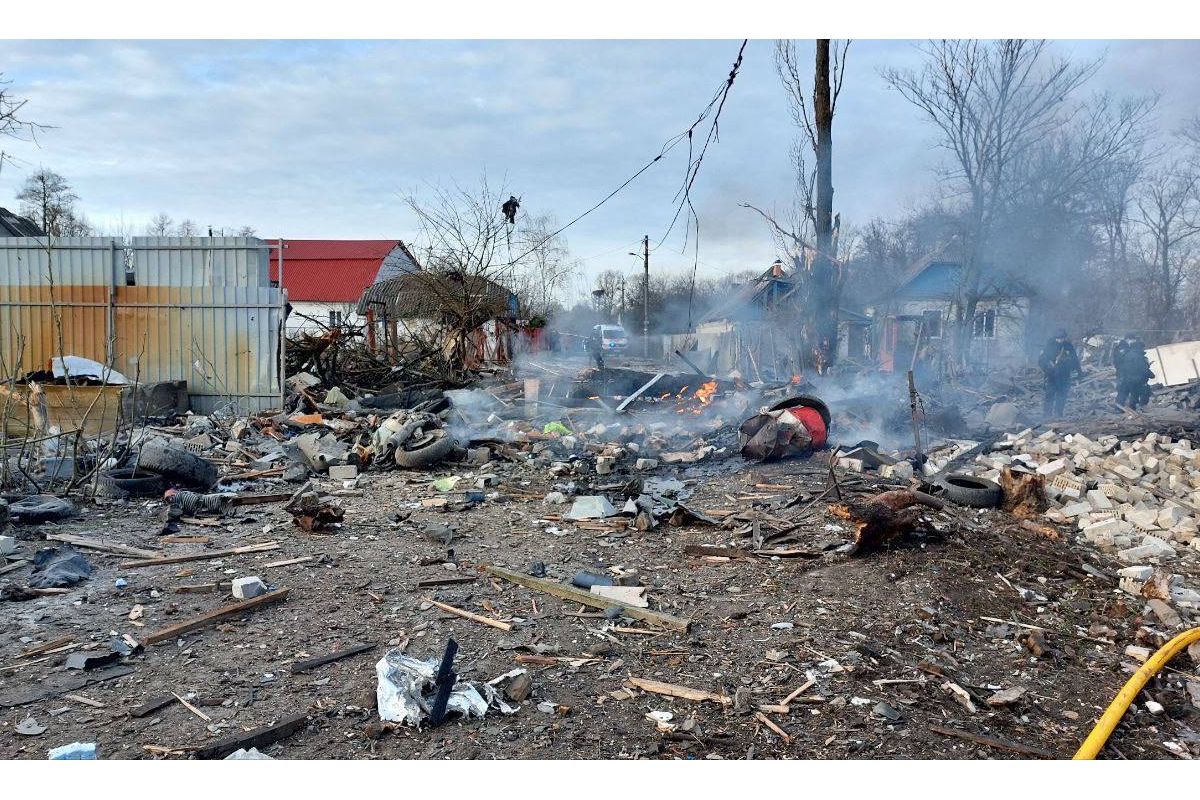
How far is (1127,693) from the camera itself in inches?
141

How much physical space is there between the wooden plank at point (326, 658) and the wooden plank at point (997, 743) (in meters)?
3.11

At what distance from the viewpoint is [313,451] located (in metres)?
10.0

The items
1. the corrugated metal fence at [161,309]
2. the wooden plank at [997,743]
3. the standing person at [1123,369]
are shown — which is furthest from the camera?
the standing person at [1123,369]

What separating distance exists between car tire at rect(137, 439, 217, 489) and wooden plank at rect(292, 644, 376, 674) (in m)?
4.99

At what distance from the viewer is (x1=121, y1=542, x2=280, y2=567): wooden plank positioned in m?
5.72

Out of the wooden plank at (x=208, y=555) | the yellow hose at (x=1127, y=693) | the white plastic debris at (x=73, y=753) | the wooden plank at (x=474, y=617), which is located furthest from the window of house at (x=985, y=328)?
the white plastic debris at (x=73, y=753)

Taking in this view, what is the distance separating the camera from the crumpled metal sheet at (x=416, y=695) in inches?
132

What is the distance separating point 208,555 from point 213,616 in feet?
5.25

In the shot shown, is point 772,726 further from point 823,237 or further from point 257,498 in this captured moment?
point 823,237

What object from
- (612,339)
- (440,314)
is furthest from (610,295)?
(440,314)

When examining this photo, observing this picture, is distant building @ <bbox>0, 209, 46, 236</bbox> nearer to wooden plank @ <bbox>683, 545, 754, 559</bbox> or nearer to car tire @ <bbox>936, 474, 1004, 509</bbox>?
wooden plank @ <bbox>683, 545, 754, 559</bbox>

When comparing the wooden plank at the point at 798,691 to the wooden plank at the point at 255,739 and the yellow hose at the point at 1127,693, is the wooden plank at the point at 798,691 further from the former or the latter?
the wooden plank at the point at 255,739

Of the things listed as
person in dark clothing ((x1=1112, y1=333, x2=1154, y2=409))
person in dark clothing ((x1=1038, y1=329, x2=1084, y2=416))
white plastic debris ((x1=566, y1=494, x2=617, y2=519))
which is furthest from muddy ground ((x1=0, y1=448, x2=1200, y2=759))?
person in dark clothing ((x1=1112, y1=333, x2=1154, y2=409))

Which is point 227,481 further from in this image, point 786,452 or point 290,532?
point 786,452
